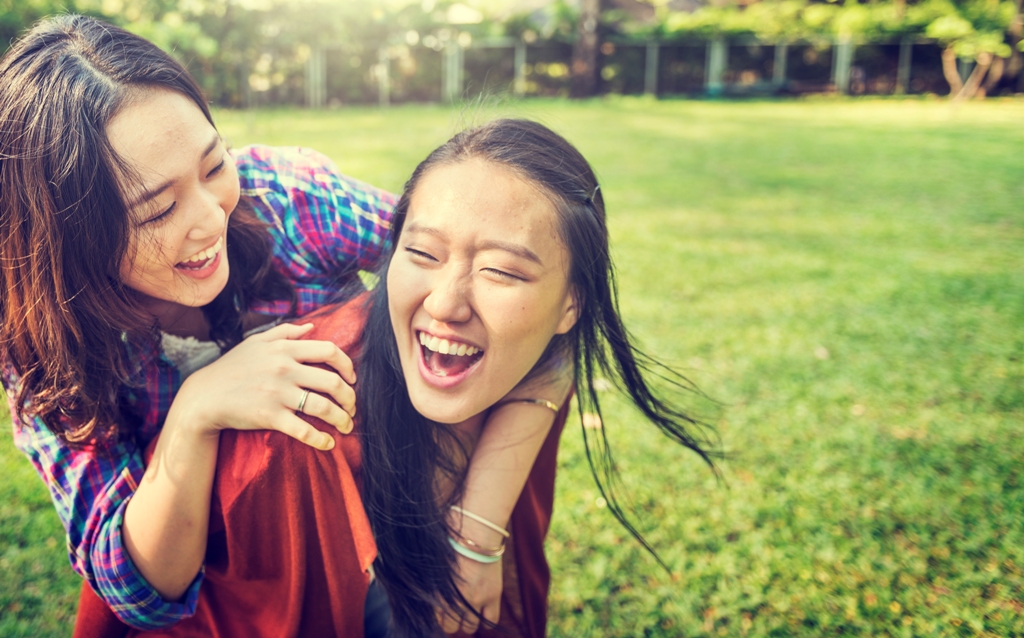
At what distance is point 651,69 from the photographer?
2136 cm

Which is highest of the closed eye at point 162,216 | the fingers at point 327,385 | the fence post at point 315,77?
the fence post at point 315,77

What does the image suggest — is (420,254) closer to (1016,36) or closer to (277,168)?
(277,168)

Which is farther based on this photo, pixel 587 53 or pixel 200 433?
pixel 587 53

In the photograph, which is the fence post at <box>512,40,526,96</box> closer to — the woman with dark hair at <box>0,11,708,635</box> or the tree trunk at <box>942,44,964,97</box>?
the tree trunk at <box>942,44,964,97</box>

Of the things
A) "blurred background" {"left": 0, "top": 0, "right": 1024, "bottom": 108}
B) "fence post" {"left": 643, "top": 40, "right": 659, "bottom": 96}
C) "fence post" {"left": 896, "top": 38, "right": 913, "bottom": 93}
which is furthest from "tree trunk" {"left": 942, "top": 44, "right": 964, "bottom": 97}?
"fence post" {"left": 643, "top": 40, "right": 659, "bottom": 96}

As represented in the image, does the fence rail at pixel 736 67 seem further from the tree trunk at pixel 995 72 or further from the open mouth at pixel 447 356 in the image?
the open mouth at pixel 447 356

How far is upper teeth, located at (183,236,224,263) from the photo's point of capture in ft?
5.31

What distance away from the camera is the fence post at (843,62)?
20984 millimetres

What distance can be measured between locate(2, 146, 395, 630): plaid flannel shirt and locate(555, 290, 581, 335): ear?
0.58 metres

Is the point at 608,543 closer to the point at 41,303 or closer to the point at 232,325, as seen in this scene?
the point at 232,325

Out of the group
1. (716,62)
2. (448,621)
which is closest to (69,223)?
(448,621)

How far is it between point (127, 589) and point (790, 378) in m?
3.27

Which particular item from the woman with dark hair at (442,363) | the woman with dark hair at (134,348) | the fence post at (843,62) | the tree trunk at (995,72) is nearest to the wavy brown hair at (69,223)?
the woman with dark hair at (134,348)

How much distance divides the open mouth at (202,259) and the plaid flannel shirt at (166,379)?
0.62ft
